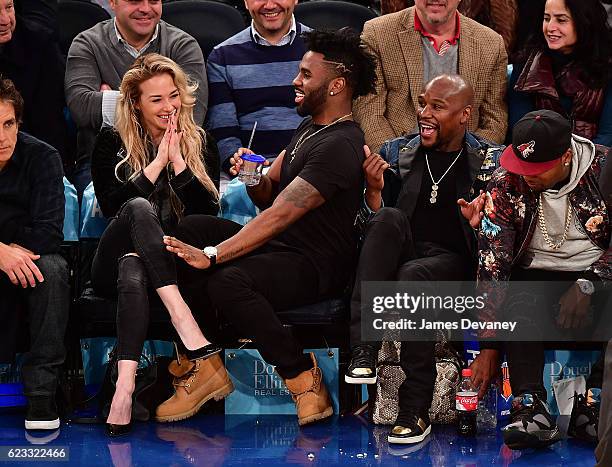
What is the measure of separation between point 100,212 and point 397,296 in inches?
55.1

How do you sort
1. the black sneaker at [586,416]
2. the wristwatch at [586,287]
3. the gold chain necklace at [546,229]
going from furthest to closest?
the gold chain necklace at [546,229]
the wristwatch at [586,287]
the black sneaker at [586,416]

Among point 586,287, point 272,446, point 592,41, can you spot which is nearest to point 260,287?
point 272,446

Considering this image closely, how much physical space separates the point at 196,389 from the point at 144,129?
3.94 ft

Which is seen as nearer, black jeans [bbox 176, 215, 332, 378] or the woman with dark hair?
black jeans [bbox 176, 215, 332, 378]

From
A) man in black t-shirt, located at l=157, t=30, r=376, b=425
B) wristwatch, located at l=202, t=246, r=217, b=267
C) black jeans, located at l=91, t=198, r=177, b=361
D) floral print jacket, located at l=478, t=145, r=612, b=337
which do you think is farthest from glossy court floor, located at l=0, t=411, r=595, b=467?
wristwatch, located at l=202, t=246, r=217, b=267

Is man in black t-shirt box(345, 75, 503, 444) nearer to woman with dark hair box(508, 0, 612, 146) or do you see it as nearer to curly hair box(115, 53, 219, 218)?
woman with dark hair box(508, 0, 612, 146)

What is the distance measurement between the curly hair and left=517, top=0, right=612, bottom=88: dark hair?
177 centimetres

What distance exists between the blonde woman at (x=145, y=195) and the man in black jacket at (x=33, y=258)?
0.66 ft

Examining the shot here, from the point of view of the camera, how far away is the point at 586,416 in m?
4.62

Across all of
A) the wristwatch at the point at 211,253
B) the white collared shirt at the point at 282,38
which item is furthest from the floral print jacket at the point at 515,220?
the white collared shirt at the point at 282,38

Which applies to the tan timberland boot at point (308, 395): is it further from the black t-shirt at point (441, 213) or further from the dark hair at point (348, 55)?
the dark hair at point (348, 55)

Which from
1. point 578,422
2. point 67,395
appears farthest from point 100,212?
point 578,422

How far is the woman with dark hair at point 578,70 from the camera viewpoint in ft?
18.3

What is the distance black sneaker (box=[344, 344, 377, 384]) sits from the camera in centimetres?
465
